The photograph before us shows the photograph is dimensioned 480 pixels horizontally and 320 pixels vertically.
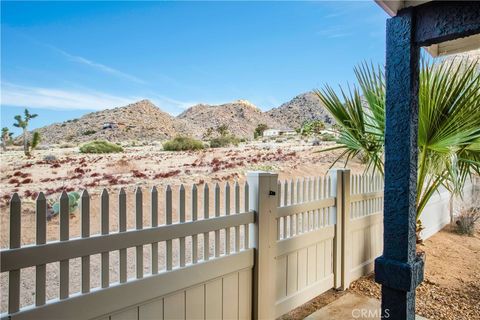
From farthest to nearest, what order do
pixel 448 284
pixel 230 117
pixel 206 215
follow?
pixel 230 117
pixel 448 284
pixel 206 215

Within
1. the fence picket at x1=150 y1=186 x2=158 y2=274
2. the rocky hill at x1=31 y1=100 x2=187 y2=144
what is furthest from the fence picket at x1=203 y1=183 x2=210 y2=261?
the rocky hill at x1=31 y1=100 x2=187 y2=144

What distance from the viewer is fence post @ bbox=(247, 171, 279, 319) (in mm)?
1902

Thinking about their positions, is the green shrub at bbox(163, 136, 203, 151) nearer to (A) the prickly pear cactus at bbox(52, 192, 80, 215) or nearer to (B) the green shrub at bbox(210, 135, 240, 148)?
(B) the green shrub at bbox(210, 135, 240, 148)

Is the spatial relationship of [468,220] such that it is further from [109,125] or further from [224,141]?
[109,125]

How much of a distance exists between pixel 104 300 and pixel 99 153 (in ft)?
12.2

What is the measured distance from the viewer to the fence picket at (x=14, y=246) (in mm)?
1030

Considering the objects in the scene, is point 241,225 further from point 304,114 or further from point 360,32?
point 360,32

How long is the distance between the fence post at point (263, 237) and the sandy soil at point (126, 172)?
243 mm

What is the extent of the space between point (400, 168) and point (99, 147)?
4185 millimetres

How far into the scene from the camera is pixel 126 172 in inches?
179

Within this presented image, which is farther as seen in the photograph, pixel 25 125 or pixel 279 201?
pixel 25 125

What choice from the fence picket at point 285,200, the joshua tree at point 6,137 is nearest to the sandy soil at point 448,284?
the fence picket at point 285,200

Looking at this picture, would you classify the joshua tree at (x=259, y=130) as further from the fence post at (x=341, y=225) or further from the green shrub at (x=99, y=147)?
the fence post at (x=341, y=225)

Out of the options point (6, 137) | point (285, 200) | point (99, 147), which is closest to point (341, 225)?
point (285, 200)
